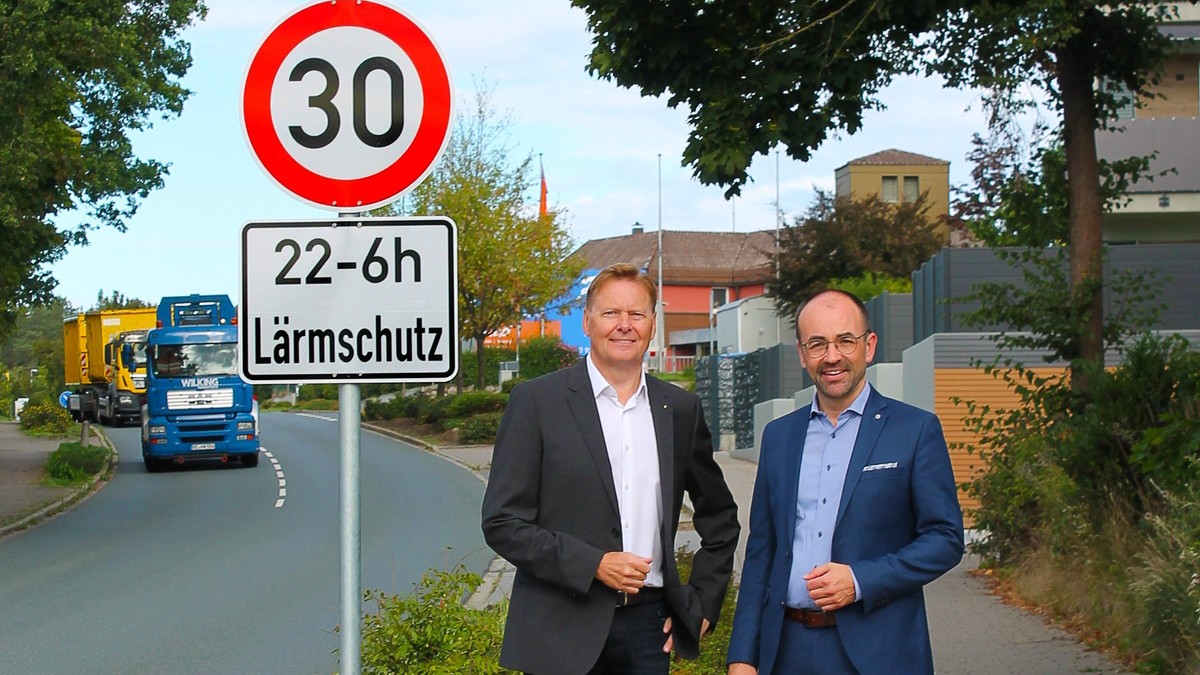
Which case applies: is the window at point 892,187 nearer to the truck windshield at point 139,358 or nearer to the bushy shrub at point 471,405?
the bushy shrub at point 471,405

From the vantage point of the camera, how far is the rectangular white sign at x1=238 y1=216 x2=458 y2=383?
13.1ft

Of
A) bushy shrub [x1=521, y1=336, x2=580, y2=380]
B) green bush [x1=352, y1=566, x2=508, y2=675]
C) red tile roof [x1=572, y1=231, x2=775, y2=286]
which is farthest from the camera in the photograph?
red tile roof [x1=572, y1=231, x2=775, y2=286]

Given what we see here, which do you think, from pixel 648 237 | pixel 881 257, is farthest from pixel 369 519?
pixel 648 237

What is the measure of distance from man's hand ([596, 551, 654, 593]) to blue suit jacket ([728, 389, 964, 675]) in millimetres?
406

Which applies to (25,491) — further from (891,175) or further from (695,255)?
(695,255)

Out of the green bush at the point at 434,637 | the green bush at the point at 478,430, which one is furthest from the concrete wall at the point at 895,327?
the green bush at the point at 478,430

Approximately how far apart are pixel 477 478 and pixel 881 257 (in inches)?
640

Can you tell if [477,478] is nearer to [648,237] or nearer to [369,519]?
[369,519]

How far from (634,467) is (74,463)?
2821cm

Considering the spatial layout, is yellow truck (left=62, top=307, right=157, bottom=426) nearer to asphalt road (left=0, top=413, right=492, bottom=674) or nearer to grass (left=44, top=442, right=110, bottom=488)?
grass (left=44, top=442, right=110, bottom=488)

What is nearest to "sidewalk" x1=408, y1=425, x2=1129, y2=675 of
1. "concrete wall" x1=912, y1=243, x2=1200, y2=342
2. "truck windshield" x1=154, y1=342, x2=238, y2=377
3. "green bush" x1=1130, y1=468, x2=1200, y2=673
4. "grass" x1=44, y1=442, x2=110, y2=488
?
"green bush" x1=1130, y1=468, x2=1200, y2=673

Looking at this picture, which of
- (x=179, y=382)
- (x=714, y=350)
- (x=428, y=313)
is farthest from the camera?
(x=714, y=350)

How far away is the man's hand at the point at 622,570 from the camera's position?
12.6ft

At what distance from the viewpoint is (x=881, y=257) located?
1601 inches
